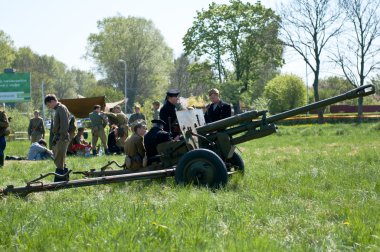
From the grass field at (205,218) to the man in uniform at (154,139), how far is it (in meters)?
0.47

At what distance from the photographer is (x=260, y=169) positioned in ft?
36.1

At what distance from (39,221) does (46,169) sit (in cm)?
737

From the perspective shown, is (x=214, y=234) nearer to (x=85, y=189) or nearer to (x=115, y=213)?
(x=115, y=213)

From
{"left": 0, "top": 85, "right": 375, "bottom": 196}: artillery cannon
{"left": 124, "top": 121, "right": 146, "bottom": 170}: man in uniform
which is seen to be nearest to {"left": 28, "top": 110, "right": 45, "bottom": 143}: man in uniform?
{"left": 124, "top": 121, "right": 146, "bottom": 170}: man in uniform

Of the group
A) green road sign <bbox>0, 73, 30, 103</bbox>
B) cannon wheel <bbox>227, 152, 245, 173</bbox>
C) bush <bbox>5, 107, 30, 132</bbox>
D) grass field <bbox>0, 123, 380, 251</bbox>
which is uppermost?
green road sign <bbox>0, 73, 30, 103</bbox>

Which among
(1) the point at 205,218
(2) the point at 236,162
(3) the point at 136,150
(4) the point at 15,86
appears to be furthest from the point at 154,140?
(4) the point at 15,86

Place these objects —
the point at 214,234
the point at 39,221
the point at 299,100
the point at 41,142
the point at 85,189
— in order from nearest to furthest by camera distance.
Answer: the point at 214,234 → the point at 39,221 → the point at 85,189 → the point at 41,142 → the point at 299,100

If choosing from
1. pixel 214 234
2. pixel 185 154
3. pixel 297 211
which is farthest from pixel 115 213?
pixel 185 154

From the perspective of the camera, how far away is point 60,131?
10.2m

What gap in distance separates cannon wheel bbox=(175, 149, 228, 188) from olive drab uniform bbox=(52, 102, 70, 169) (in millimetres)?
2954

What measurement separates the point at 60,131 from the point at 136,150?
168 cm

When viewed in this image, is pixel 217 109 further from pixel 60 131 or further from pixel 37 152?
pixel 37 152

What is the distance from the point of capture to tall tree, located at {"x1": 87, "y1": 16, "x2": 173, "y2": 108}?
67.2 meters

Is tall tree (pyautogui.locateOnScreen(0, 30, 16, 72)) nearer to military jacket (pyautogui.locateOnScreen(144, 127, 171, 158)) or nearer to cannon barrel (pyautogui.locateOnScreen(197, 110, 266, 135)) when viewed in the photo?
military jacket (pyautogui.locateOnScreen(144, 127, 171, 158))
